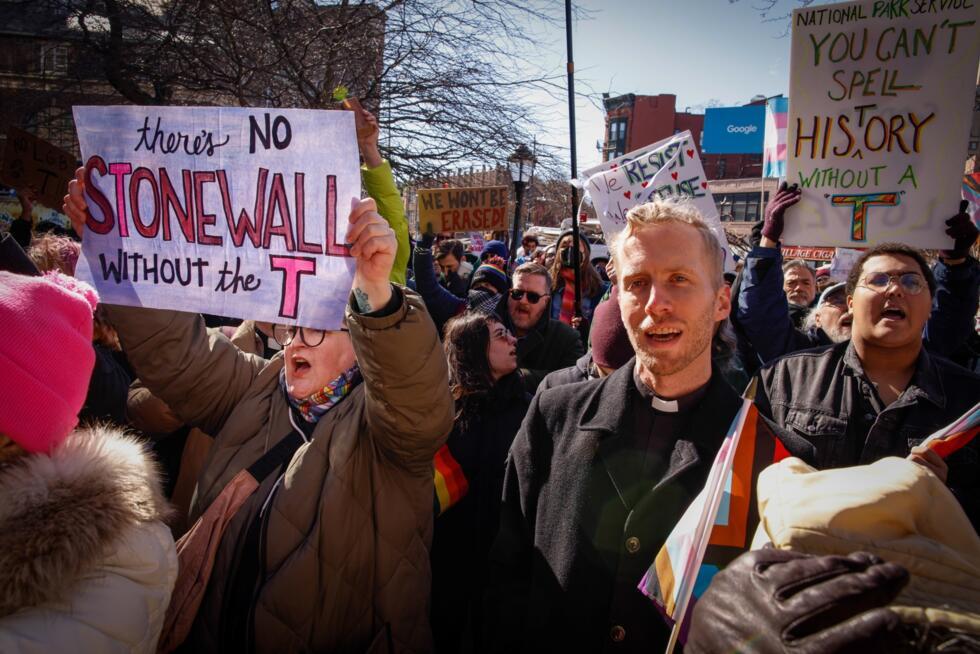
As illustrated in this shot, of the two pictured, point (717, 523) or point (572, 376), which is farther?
point (572, 376)

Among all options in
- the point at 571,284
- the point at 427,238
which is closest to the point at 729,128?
the point at 427,238

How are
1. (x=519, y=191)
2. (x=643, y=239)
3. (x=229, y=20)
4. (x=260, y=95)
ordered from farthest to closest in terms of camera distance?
(x=519, y=191) < (x=260, y=95) < (x=229, y=20) < (x=643, y=239)

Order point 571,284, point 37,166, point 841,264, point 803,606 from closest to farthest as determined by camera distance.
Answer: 1. point 803,606
2. point 37,166
3. point 571,284
4. point 841,264

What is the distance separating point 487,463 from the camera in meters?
2.63

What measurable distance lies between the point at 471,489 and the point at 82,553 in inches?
66.1

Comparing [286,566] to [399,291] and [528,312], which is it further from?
[528,312]

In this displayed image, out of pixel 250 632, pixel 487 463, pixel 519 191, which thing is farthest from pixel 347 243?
pixel 519 191

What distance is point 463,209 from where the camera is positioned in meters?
7.49

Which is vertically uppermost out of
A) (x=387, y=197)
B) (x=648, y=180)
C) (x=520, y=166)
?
(x=520, y=166)

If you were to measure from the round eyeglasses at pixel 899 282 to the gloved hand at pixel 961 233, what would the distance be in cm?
50

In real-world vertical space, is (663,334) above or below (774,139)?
below

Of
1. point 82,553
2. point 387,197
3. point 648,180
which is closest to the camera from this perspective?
point 82,553

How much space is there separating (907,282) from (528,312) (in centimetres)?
230

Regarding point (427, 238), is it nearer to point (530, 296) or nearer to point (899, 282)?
point (530, 296)
